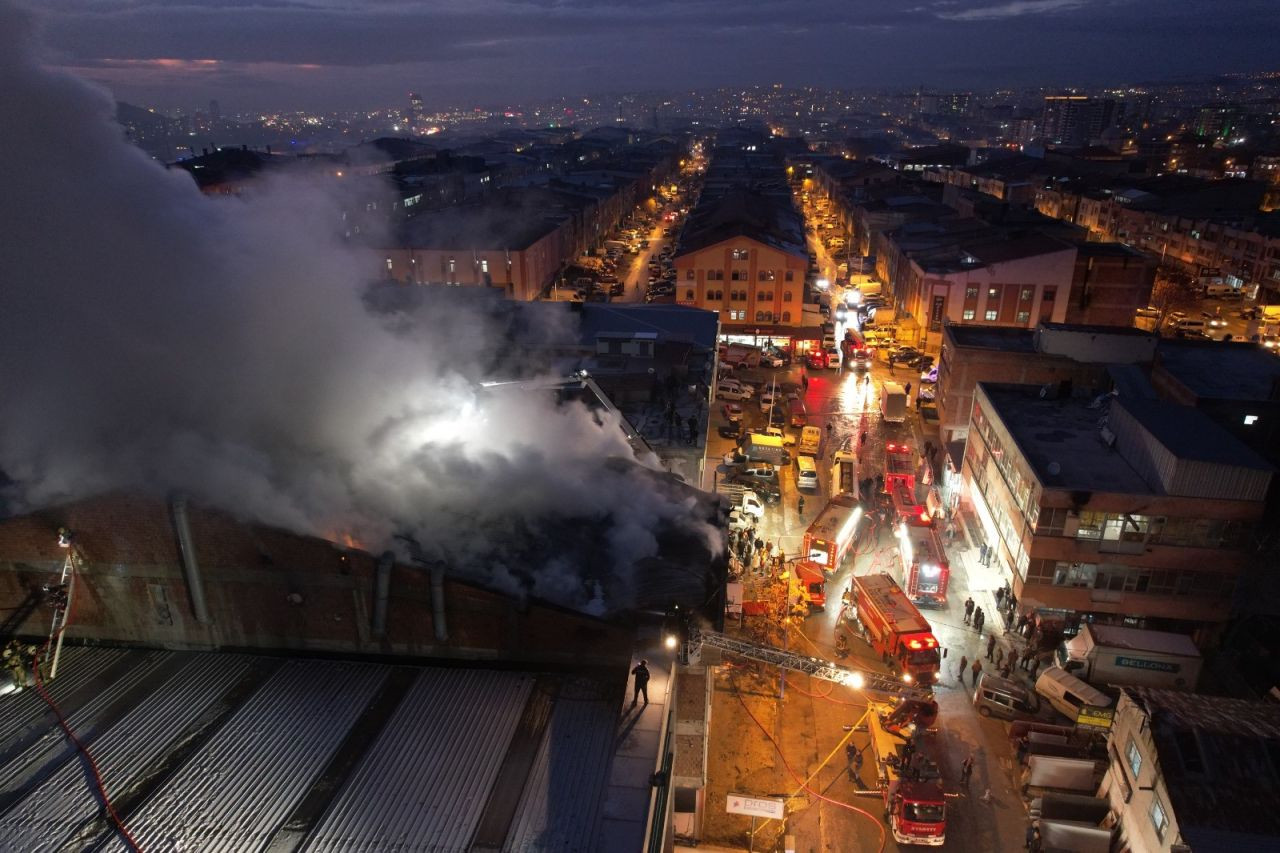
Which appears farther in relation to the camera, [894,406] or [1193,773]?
[894,406]

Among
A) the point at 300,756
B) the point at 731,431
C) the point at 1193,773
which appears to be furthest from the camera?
the point at 731,431

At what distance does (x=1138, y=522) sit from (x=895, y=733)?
6.24 m

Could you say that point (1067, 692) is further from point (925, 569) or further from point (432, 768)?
point (432, 768)

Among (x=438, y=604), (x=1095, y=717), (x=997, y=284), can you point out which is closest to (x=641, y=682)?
(x=438, y=604)

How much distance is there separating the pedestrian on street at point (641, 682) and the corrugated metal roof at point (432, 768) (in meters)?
1.53

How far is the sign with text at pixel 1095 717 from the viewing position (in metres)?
12.2

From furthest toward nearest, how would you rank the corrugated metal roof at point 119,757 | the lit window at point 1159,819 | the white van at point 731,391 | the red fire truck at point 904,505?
the white van at point 731,391 < the red fire truck at point 904,505 < the lit window at point 1159,819 < the corrugated metal roof at point 119,757

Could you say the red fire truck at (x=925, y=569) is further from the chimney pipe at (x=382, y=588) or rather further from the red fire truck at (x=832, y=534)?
the chimney pipe at (x=382, y=588)

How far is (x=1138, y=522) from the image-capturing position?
14008 mm

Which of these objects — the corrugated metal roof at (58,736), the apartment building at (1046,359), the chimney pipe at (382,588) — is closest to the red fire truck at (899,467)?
the apartment building at (1046,359)

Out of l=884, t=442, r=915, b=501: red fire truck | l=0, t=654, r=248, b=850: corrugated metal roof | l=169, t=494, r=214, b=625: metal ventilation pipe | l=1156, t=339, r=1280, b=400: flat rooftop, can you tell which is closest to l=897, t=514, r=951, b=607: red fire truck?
l=884, t=442, r=915, b=501: red fire truck

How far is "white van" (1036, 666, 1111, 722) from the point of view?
1257 centimetres

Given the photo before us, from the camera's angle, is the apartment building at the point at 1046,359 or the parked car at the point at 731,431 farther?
the parked car at the point at 731,431

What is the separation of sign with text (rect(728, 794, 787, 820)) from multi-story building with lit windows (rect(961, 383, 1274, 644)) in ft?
24.8
